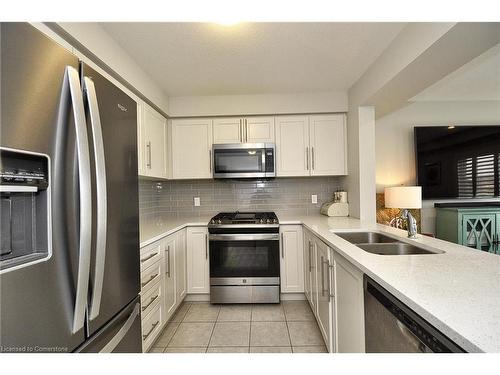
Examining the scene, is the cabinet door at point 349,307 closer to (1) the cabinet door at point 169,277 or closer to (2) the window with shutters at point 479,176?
(1) the cabinet door at point 169,277

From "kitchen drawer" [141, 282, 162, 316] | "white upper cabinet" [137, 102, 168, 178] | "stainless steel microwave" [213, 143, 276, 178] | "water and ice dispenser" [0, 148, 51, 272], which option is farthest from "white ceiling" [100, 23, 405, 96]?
"kitchen drawer" [141, 282, 162, 316]

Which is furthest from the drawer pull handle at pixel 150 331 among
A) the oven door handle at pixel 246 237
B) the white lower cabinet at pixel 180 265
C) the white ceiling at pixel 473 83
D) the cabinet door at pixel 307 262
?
the white ceiling at pixel 473 83

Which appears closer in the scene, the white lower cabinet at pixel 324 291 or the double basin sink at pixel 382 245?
the double basin sink at pixel 382 245

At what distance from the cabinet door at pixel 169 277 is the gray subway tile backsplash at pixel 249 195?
1.01 meters

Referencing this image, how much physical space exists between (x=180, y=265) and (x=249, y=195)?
1246 mm

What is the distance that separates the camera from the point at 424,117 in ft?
10.8

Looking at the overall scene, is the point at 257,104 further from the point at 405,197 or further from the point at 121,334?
the point at 121,334

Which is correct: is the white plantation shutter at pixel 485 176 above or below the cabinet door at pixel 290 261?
above

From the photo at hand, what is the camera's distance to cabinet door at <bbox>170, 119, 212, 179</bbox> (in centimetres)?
290

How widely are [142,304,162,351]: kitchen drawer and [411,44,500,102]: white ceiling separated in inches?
133

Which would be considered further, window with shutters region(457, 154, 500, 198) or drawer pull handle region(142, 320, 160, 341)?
window with shutters region(457, 154, 500, 198)

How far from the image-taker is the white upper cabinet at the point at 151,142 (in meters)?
2.19

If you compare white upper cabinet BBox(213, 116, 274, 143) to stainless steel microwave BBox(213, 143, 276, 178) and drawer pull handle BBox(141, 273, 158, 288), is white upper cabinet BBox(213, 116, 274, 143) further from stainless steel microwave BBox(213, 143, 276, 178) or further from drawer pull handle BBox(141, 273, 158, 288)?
A: drawer pull handle BBox(141, 273, 158, 288)

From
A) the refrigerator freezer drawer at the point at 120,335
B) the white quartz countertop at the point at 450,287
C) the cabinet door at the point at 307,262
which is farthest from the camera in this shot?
the cabinet door at the point at 307,262
